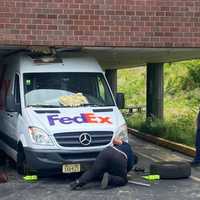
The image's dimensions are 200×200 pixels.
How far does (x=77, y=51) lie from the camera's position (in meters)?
12.8

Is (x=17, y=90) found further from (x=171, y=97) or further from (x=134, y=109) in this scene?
(x=171, y=97)

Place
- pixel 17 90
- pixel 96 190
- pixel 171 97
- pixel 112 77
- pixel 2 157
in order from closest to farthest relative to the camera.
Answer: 1. pixel 96 190
2. pixel 17 90
3. pixel 2 157
4. pixel 112 77
5. pixel 171 97

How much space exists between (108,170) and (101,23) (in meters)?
3.44

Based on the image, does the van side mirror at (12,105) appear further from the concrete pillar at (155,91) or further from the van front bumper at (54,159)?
the concrete pillar at (155,91)

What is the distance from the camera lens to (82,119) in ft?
35.5

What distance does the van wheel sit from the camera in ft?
36.3

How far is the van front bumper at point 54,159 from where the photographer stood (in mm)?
10391

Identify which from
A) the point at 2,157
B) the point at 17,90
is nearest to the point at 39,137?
the point at 17,90

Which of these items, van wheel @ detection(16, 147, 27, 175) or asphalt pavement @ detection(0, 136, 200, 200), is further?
van wheel @ detection(16, 147, 27, 175)

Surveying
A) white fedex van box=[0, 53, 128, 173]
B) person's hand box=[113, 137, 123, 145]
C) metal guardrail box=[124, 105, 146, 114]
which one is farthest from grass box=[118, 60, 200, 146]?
person's hand box=[113, 137, 123, 145]

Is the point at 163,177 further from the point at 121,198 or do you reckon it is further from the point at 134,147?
the point at 134,147

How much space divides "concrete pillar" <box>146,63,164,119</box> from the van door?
886 cm

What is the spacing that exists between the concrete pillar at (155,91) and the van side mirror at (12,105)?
9145 mm

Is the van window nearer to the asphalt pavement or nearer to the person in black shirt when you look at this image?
the asphalt pavement
